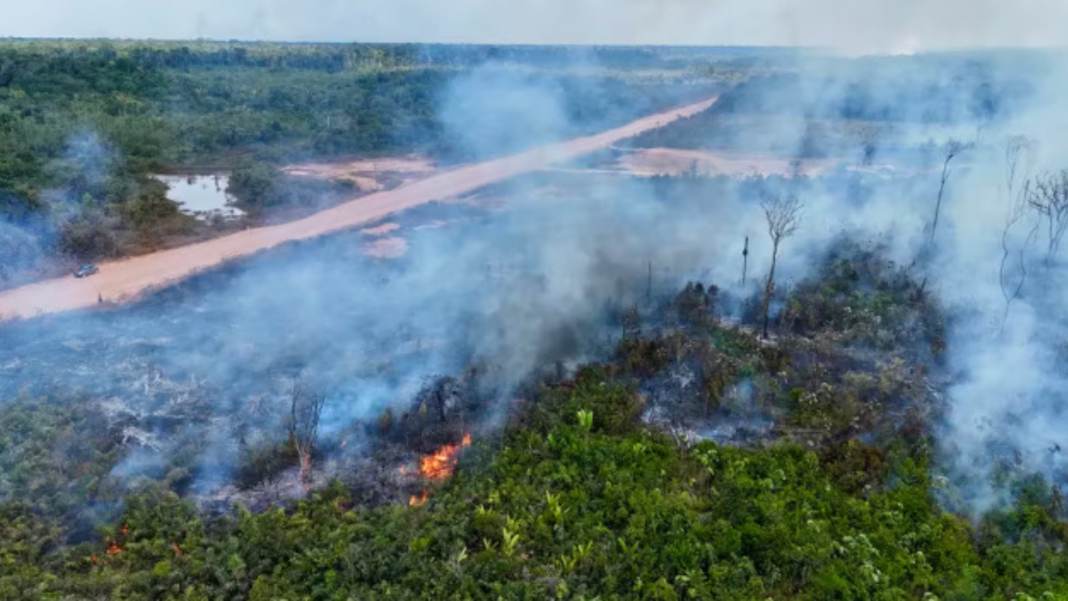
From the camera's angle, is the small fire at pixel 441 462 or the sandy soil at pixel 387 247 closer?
the small fire at pixel 441 462

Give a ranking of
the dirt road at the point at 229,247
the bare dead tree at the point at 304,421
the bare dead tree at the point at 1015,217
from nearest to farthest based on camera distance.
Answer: the bare dead tree at the point at 304,421
the dirt road at the point at 229,247
the bare dead tree at the point at 1015,217

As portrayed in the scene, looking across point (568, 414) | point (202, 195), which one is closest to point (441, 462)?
point (568, 414)

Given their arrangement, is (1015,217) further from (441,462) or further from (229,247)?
(229,247)

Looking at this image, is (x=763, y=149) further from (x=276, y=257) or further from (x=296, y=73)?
(x=296, y=73)

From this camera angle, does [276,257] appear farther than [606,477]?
Yes

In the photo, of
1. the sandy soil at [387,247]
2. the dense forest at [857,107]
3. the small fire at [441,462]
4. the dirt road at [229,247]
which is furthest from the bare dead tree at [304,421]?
the dense forest at [857,107]

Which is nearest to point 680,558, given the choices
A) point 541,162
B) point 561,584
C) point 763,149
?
point 561,584

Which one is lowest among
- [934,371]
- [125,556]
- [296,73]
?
[125,556]

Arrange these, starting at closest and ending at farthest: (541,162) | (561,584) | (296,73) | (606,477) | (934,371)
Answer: (561,584), (606,477), (934,371), (541,162), (296,73)

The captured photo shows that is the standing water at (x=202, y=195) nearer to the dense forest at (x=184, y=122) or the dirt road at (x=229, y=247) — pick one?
the dense forest at (x=184, y=122)
